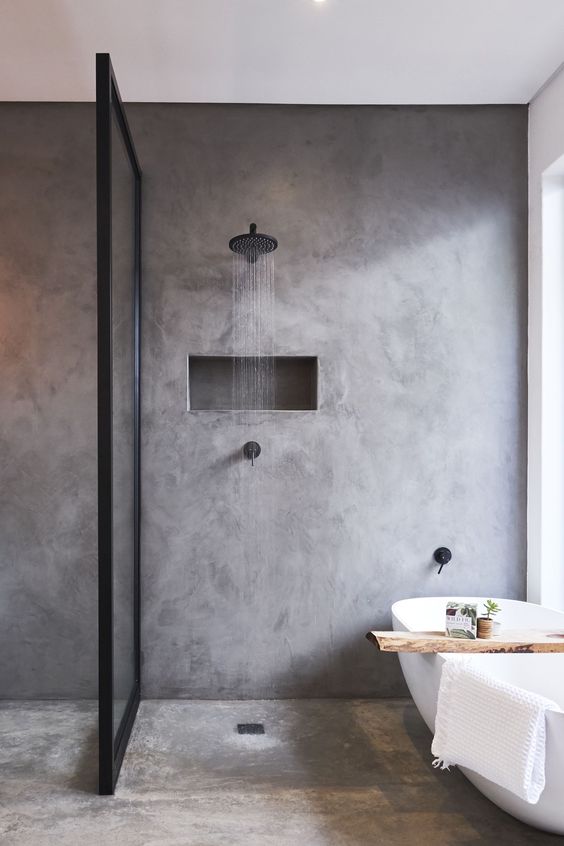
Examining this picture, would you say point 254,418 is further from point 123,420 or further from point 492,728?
point 492,728

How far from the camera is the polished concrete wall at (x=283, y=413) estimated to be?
11.0 ft

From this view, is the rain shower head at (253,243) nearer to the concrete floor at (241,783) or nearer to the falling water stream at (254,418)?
the falling water stream at (254,418)

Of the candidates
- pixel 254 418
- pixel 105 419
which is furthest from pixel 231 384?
pixel 105 419

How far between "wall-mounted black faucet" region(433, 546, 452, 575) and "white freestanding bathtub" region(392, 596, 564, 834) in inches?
7.2

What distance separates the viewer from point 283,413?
3.40 metres

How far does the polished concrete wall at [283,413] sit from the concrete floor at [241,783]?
0.82ft

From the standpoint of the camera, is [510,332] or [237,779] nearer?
[237,779]

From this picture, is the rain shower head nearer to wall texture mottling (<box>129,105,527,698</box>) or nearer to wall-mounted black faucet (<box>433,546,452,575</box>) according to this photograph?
wall texture mottling (<box>129,105,527,698</box>)

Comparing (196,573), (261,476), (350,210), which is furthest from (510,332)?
(196,573)

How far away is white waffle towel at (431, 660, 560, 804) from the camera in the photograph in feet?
6.38

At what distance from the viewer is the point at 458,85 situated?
3256 millimetres

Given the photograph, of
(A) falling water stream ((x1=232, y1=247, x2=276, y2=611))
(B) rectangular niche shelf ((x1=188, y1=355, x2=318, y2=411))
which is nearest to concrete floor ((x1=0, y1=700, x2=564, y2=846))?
(A) falling water stream ((x1=232, y1=247, x2=276, y2=611))

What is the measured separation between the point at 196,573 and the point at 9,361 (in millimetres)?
1458

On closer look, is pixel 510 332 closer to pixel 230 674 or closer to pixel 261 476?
pixel 261 476
